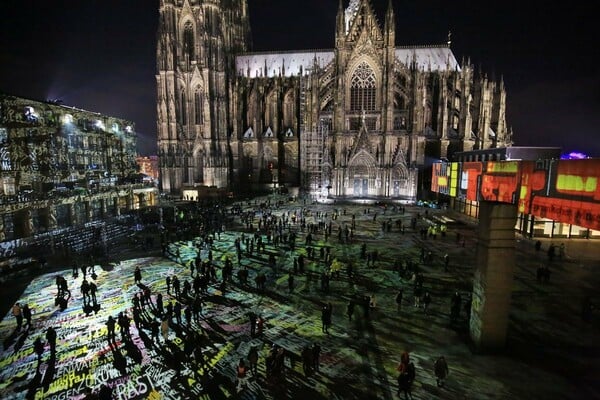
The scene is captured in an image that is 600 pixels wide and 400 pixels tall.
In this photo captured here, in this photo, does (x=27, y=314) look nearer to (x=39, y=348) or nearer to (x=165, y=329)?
(x=39, y=348)

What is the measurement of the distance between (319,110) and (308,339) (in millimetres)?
40394

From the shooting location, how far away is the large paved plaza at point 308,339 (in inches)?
356

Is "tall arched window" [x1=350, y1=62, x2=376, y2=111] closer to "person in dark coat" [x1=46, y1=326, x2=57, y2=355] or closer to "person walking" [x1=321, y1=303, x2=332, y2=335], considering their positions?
"person walking" [x1=321, y1=303, x2=332, y2=335]

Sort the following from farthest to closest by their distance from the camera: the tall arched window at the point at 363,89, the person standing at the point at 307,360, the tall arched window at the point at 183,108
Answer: the tall arched window at the point at 183,108, the tall arched window at the point at 363,89, the person standing at the point at 307,360

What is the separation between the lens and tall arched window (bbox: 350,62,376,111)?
1831 inches

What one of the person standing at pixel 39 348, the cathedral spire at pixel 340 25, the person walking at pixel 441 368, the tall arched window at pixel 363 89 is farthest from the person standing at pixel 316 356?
the cathedral spire at pixel 340 25

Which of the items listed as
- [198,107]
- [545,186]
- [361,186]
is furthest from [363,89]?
[545,186]

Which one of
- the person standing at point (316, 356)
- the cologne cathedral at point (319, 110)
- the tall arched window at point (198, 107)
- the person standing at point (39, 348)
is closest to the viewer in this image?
the person standing at point (316, 356)

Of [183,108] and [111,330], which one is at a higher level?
[183,108]

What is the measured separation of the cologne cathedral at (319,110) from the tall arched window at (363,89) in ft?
0.50

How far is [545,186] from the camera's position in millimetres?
21625

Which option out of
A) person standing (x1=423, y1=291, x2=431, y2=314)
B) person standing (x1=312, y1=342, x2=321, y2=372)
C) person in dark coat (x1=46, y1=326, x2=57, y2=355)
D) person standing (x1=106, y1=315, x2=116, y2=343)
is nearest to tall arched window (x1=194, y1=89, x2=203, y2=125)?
person standing (x1=106, y1=315, x2=116, y2=343)

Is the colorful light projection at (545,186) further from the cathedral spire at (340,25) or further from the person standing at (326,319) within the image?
the cathedral spire at (340,25)

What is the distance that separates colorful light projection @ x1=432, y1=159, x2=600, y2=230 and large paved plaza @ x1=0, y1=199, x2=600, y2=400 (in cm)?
350
